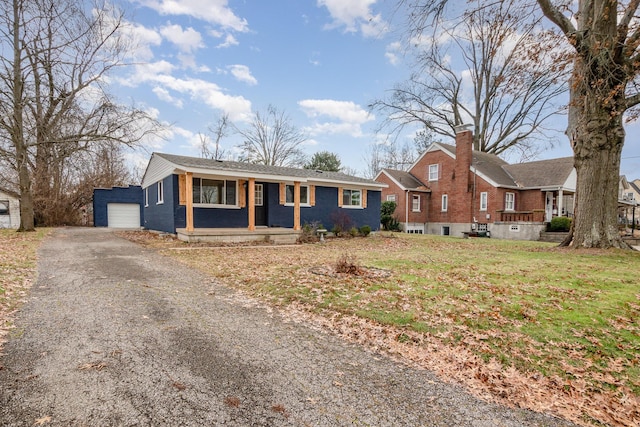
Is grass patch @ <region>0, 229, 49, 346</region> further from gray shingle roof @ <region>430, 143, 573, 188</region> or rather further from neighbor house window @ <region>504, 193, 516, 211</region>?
neighbor house window @ <region>504, 193, 516, 211</region>

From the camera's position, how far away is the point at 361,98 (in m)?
26.0

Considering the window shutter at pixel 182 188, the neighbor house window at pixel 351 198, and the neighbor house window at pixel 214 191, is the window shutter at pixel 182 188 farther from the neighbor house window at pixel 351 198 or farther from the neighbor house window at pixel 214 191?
the neighbor house window at pixel 351 198

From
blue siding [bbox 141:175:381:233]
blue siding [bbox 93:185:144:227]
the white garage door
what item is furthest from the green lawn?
blue siding [bbox 93:185:144:227]

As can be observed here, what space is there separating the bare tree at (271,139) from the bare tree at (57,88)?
18.4m

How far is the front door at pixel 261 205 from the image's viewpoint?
16.0m

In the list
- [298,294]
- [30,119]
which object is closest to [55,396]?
[298,294]

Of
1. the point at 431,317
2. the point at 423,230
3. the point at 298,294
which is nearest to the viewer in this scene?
the point at 431,317

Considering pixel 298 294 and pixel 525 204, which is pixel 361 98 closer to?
pixel 525 204

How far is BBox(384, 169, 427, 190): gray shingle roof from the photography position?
83.1 feet

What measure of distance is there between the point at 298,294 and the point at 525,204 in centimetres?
2433

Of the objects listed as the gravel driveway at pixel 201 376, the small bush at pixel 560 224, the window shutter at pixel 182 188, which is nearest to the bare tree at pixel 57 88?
the window shutter at pixel 182 188

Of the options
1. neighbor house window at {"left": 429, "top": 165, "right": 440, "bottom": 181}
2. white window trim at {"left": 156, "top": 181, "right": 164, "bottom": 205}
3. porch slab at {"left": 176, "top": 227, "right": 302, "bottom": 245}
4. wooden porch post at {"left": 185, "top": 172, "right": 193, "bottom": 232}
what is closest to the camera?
porch slab at {"left": 176, "top": 227, "right": 302, "bottom": 245}

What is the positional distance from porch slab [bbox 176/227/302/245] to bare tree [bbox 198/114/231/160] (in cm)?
2355

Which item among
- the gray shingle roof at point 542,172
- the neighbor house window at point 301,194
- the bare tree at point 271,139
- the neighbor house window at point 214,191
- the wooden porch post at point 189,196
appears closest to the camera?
the wooden porch post at point 189,196
